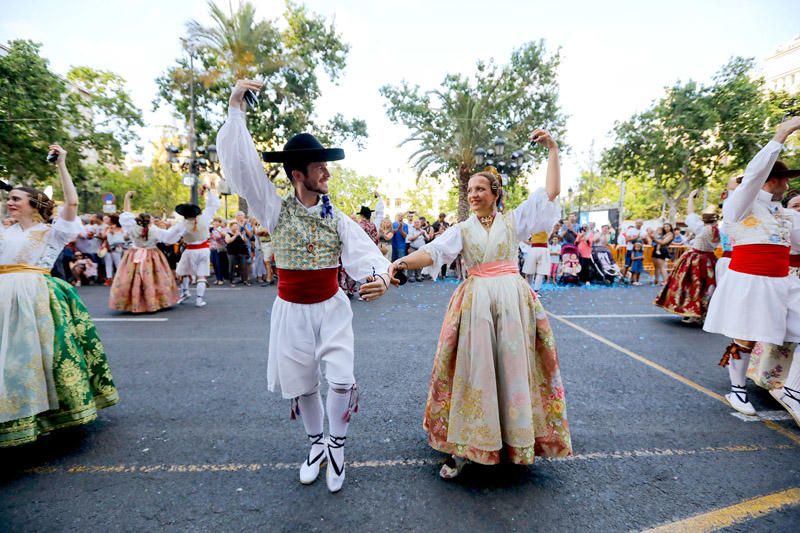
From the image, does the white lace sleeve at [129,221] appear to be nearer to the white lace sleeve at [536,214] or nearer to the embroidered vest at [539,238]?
the white lace sleeve at [536,214]

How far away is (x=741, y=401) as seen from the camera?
3.64m

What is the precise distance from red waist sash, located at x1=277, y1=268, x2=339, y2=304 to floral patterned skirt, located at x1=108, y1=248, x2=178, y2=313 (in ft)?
21.9

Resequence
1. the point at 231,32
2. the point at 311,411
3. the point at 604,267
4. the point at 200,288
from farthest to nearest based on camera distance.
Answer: the point at 231,32
the point at 604,267
the point at 200,288
the point at 311,411

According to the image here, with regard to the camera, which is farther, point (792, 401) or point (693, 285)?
point (693, 285)

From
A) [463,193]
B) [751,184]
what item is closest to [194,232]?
[751,184]

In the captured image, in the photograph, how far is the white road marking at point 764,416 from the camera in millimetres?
3498

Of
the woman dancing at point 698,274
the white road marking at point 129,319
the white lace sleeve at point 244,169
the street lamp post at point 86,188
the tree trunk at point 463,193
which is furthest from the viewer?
the tree trunk at point 463,193

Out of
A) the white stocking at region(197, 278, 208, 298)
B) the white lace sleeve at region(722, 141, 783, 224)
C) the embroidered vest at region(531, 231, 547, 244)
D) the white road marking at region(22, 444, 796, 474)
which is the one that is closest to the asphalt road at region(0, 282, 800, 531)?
the white road marking at region(22, 444, 796, 474)

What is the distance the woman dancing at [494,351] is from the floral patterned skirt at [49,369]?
8.24ft

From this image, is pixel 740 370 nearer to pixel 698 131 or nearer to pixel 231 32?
pixel 231 32

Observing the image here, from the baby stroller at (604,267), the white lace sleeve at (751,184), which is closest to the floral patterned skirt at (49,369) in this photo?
the white lace sleeve at (751,184)

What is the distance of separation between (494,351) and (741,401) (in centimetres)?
267

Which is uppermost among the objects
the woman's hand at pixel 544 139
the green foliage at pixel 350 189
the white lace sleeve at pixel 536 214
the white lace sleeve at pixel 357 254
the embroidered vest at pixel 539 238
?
the green foliage at pixel 350 189

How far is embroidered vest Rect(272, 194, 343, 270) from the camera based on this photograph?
8.21 feet
